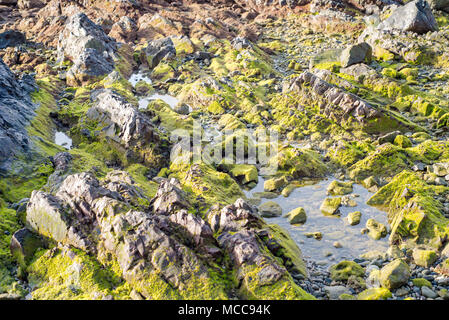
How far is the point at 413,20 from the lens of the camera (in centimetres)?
3566

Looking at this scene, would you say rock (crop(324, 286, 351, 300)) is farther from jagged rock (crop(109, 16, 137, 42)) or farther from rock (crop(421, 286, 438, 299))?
jagged rock (crop(109, 16, 137, 42))

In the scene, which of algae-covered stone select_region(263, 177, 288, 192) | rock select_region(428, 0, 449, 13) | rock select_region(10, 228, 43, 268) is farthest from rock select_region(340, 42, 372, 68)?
rock select_region(10, 228, 43, 268)

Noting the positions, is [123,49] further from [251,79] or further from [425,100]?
[425,100]

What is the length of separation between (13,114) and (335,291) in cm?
2119

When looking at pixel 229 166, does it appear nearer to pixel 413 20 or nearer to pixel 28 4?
pixel 413 20

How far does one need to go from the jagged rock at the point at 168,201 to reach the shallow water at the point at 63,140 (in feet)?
37.8

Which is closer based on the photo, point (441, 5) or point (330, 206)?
point (330, 206)

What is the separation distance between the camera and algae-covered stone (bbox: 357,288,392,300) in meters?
11.1

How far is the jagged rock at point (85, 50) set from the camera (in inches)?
1319

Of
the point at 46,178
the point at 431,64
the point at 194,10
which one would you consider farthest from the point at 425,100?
the point at 194,10

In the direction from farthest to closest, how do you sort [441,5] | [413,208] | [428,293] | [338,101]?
[441,5], [338,101], [413,208], [428,293]

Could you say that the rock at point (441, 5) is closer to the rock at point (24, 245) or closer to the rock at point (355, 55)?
the rock at point (355, 55)

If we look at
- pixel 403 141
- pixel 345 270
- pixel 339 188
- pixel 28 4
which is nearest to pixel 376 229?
pixel 345 270

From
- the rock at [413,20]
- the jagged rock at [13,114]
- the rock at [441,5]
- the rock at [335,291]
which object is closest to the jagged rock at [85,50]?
the jagged rock at [13,114]
